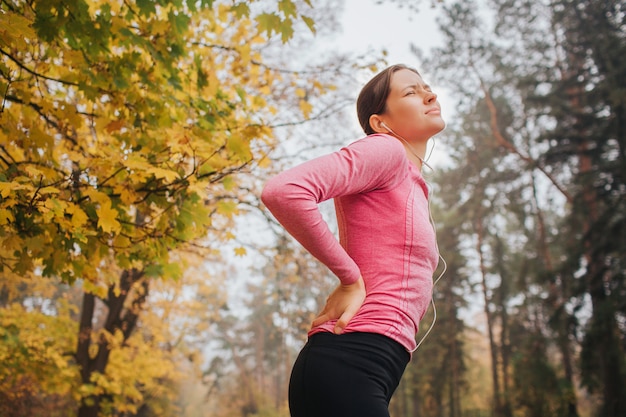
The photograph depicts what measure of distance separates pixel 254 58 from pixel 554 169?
13.2 m

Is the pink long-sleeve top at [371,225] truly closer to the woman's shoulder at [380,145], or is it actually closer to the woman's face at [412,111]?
the woman's shoulder at [380,145]

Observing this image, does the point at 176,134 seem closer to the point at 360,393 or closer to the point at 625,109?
the point at 360,393

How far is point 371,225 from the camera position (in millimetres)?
1331

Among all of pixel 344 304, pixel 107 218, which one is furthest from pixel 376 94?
pixel 107 218

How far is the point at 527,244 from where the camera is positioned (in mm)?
23281

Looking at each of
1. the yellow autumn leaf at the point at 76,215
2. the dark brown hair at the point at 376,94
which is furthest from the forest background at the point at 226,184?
the dark brown hair at the point at 376,94

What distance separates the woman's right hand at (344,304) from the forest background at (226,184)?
145 cm

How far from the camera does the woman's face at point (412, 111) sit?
1526 millimetres

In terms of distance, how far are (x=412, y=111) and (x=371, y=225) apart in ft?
1.47

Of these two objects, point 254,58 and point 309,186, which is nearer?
point 309,186

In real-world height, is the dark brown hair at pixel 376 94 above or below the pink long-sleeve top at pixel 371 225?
above

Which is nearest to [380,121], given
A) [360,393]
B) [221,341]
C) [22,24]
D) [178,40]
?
[360,393]

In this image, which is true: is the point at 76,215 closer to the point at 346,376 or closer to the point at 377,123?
the point at 377,123

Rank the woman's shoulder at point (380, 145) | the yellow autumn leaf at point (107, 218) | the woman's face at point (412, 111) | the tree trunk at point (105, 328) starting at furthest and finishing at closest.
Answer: the tree trunk at point (105, 328)
the yellow autumn leaf at point (107, 218)
the woman's face at point (412, 111)
the woman's shoulder at point (380, 145)
